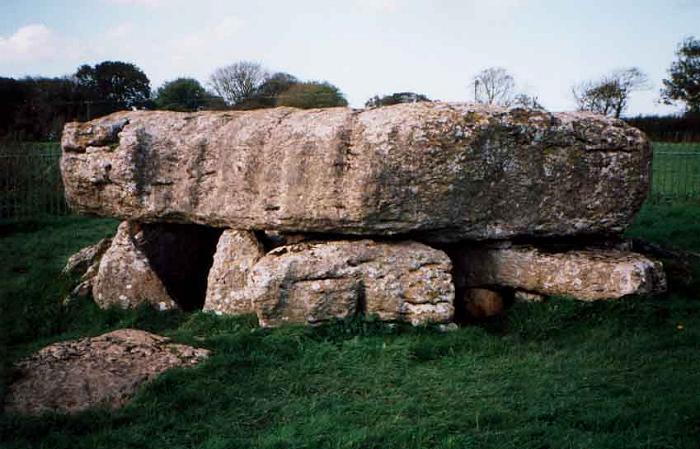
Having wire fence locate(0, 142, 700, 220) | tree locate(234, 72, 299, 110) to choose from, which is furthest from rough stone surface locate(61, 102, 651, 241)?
tree locate(234, 72, 299, 110)

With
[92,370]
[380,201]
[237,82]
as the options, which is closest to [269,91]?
[237,82]

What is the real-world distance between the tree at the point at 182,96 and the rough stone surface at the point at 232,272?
451 inches

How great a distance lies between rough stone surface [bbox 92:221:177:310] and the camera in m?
8.52

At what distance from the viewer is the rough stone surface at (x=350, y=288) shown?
704 centimetres

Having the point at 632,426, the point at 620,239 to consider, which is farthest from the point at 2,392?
the point at 620,239

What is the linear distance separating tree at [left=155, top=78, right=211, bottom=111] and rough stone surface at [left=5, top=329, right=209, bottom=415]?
43.4 ft

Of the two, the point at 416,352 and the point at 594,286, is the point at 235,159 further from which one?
the point at 594,286

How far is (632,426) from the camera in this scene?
4.76 metres

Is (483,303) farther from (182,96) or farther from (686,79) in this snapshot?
(686,79)

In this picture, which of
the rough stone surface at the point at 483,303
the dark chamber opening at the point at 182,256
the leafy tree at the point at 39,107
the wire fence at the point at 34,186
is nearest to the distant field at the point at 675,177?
the wire fence at the point at 34,186

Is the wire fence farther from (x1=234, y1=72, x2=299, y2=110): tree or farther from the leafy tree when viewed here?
the leafy tree

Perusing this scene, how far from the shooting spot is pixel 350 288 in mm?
7070

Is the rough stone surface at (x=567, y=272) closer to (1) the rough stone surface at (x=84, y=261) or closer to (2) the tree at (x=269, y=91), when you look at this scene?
(1) the rough stone surface at (x=84, y=261)

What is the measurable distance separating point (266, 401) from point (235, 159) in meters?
3.35
